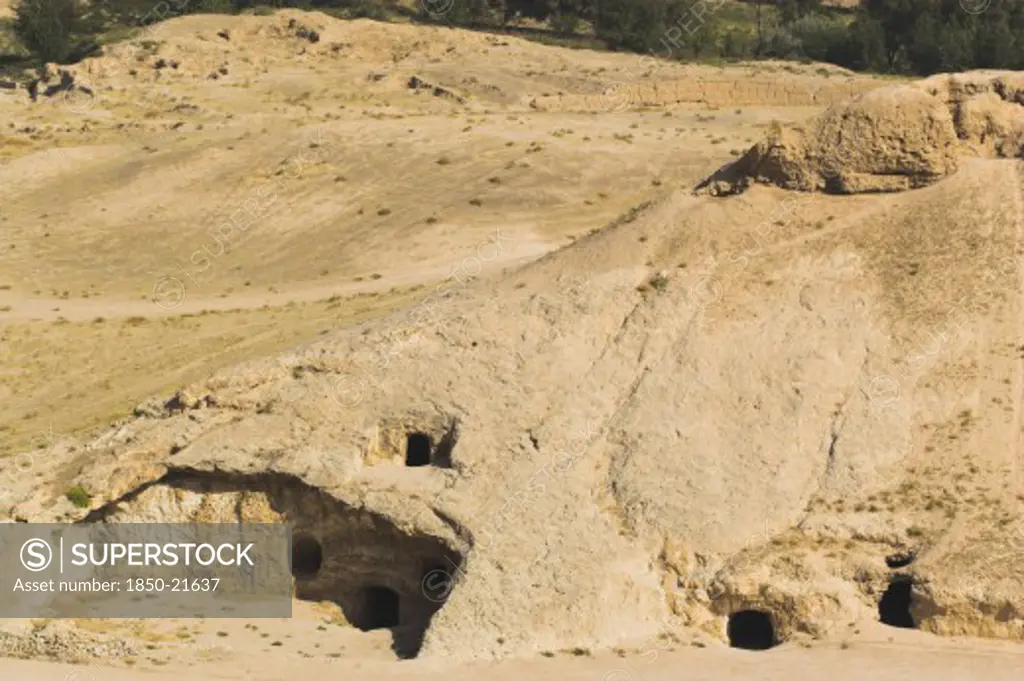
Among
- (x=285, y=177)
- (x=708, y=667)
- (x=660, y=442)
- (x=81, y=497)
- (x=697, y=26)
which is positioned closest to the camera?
(x=708, y=667)

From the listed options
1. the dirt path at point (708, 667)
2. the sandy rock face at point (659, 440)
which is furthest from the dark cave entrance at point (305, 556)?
the dirt path at point (708, 667)

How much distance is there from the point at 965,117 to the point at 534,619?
43.6ft

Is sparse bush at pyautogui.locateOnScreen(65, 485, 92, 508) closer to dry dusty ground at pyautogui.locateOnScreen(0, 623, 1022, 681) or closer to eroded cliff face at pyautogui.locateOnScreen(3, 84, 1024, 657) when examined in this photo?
eroded cliff face at pyautogui.locateOnScreen(3, 84, 1024, 657)

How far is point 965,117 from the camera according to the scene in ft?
123

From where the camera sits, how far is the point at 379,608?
35.2 m

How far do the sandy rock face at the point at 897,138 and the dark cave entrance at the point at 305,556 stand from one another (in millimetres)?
10320

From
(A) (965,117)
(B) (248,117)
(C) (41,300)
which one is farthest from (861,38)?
(A) (965,117)

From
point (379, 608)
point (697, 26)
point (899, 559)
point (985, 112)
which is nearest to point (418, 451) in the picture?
point (379, 608)

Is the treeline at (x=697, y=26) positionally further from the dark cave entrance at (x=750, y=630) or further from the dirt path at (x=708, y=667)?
the dirt path at (x=708, y=667)

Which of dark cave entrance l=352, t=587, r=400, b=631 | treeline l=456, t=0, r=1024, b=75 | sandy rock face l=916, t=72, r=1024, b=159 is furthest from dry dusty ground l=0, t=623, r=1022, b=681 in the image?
treeline l=456, t=0, r=1024, b=75

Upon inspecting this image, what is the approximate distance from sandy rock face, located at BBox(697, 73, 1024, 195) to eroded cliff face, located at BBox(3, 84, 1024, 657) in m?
0.38

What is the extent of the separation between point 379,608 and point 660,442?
5.88 m

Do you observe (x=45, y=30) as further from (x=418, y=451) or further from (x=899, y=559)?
(x=899, y=559)

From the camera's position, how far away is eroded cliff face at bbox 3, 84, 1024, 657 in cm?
3144
